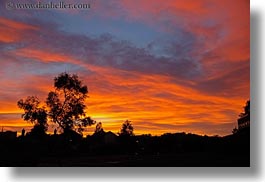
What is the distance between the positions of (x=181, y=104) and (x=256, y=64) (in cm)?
108

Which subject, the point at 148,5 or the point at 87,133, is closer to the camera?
the point at 87,133

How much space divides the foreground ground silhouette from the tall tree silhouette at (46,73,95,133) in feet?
0.69

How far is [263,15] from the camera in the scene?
4605mm

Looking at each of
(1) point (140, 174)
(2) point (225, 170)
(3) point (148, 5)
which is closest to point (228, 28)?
(3) point (148, 5)

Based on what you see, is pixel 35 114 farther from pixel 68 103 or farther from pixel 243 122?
pixel 243 122

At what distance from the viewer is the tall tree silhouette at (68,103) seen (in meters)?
4.41

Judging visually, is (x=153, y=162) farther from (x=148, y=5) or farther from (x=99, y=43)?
(x=148, y=5)

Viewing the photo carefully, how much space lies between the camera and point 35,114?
14.6 feet

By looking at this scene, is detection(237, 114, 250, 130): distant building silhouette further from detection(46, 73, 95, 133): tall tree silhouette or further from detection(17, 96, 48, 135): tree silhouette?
detection(17, 96, 48, 135): tree silhouette

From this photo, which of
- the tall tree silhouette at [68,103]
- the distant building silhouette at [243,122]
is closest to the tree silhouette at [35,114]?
the tall tree silhouette at [68,103]

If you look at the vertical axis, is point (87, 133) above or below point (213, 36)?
below

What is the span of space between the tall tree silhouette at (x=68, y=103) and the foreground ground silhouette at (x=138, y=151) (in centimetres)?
21

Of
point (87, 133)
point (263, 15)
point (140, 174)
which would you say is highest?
point (263, 15)

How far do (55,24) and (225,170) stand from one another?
9.45 ft
